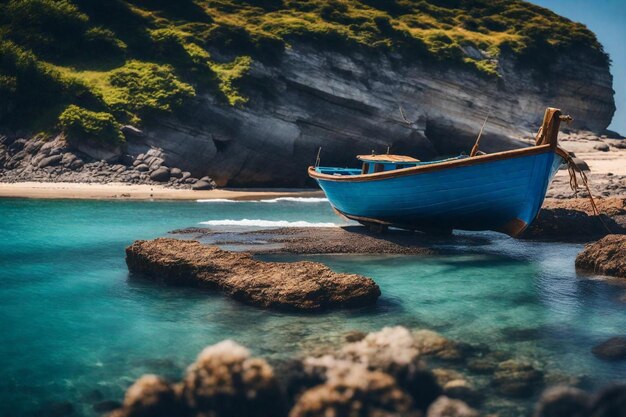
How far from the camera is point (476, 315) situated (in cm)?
1045

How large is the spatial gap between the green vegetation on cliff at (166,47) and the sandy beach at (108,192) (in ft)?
12.8

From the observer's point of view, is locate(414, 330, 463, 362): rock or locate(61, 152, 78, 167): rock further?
locate(61, 152, 78, 167): rock

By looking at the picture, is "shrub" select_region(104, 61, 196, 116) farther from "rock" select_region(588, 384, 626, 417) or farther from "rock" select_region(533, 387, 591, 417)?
"rock" select_region(588, 384, 626, 417)

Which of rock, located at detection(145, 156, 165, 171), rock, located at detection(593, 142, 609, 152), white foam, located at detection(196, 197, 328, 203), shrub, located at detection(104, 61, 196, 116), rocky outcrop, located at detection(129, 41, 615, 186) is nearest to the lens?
white foam, located at detection(196, 197, 328, 203)

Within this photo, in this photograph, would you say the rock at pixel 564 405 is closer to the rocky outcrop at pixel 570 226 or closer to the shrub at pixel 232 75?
the rocky outcrop at pixel 570 226

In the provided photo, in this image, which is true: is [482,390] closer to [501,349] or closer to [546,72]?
[501,349]

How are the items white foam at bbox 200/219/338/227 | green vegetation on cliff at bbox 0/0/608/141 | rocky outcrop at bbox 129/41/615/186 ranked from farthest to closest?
rocky outcrop at bbox 129/41/615/186, green vegetation on cliff at bbox 0/0/608/141, white foam at bbox 200/219/338/227

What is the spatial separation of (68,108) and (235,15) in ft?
47.4

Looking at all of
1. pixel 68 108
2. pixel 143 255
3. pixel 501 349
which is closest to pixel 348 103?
pixel 68 108

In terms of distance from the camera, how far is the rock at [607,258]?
13.2 meters

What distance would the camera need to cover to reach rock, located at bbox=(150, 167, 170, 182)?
108ft

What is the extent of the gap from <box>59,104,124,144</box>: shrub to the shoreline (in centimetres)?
330

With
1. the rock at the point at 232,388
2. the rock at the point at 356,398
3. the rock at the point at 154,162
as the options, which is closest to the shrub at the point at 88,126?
the rock at the point at 154,162

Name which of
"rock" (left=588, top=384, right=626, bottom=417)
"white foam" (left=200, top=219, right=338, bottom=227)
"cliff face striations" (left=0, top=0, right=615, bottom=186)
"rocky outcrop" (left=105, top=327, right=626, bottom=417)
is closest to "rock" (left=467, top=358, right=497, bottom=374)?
"rocky outcrop" (left=105, top=327, right=626, bottom=417)
